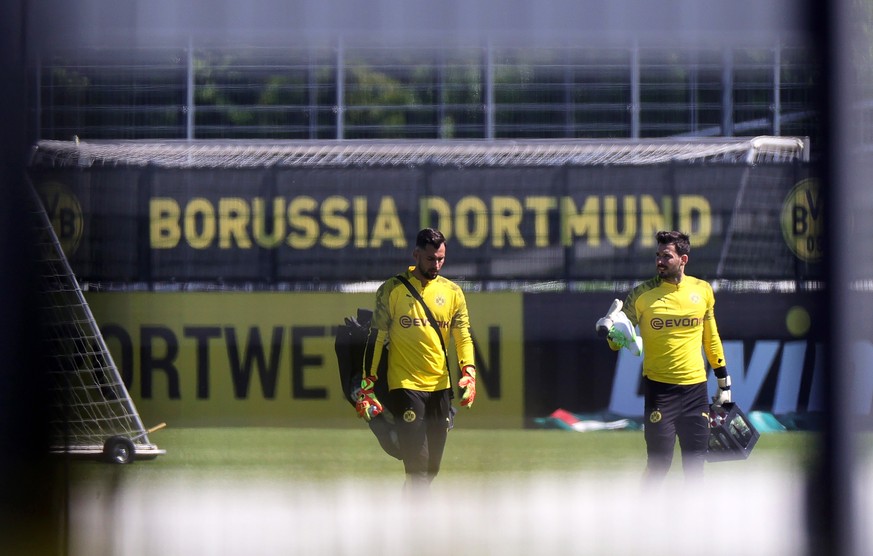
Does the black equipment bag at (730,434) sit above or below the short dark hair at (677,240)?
below

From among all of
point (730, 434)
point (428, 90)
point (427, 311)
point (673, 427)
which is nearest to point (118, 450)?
point (427, 311)

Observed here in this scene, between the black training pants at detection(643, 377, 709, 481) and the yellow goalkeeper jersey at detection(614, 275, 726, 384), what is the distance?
0.22 ft

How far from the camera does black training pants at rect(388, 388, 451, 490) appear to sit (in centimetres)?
344

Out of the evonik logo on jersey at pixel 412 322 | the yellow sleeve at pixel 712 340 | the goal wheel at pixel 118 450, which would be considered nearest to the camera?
the goal wheel at pixel 118 450

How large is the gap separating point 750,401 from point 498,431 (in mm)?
762

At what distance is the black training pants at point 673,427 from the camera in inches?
139

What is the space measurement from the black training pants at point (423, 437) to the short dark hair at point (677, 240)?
799 mm

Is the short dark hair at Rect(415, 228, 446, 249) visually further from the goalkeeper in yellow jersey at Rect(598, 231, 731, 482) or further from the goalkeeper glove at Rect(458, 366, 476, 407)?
the goalkeeper in yellow jersey at Rect(598, 231, 731, 482)

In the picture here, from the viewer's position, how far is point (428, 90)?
A: 3.46 meters

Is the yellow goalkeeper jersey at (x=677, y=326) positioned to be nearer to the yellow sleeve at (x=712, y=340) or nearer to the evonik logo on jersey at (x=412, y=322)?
the yellow sleeve at (x=712, y=340)

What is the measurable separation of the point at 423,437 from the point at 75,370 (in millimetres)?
1040

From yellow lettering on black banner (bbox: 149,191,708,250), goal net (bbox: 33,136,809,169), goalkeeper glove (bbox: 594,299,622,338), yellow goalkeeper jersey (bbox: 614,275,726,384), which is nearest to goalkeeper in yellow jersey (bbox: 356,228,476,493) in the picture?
yellow lettering on black banner (bbox: 149,191,708,250)

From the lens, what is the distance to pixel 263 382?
3445 mm

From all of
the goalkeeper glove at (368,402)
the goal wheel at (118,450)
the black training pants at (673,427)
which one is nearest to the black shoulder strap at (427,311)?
the goalkeeper glove at (368,402)
